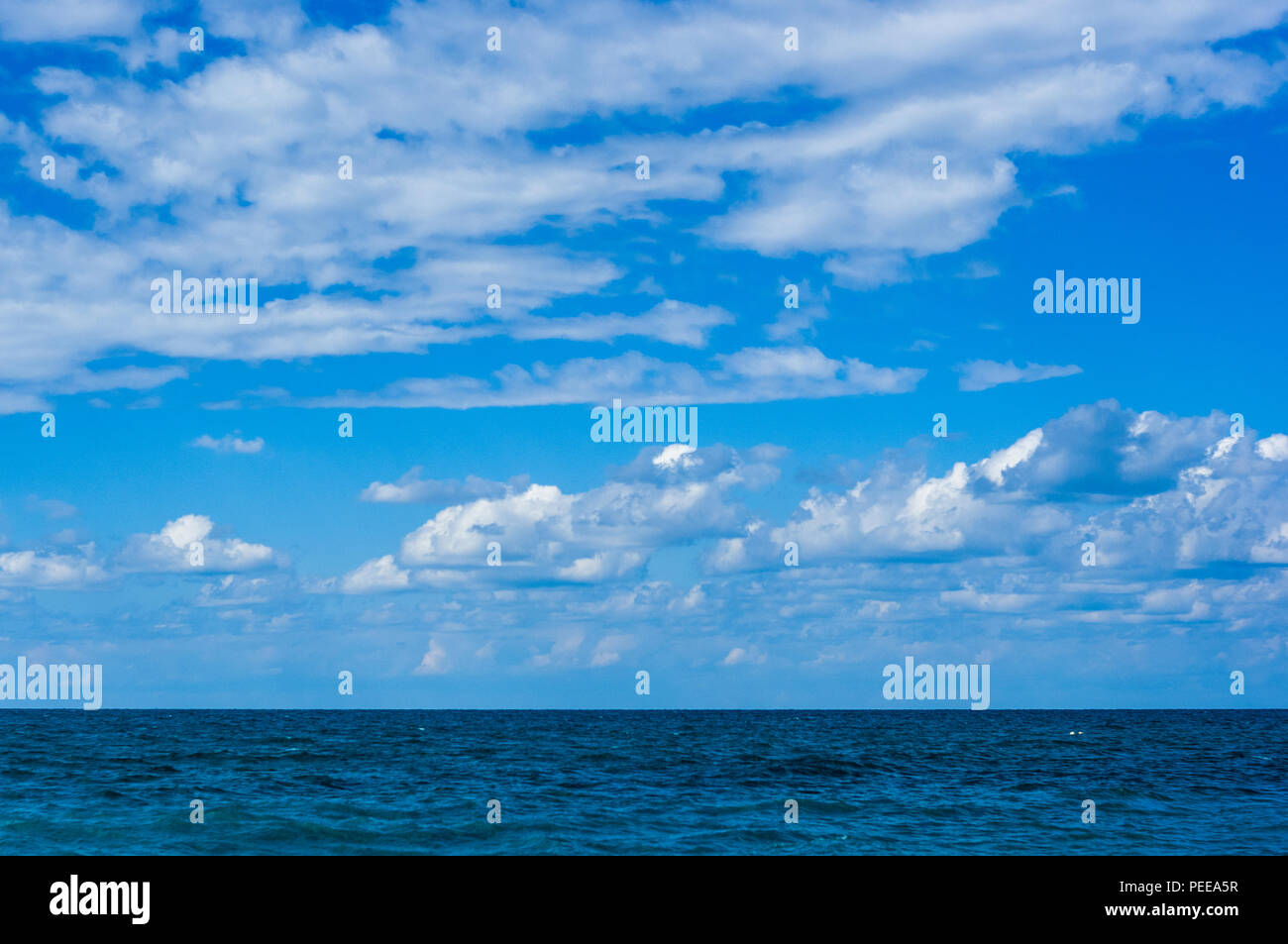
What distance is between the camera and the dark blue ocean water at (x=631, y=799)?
29141mm

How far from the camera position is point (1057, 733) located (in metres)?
94.6

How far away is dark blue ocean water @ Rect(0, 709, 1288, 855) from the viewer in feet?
95.6

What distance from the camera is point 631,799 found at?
3762cm
